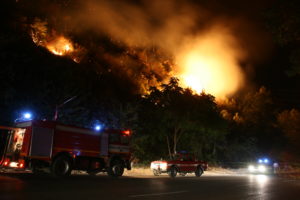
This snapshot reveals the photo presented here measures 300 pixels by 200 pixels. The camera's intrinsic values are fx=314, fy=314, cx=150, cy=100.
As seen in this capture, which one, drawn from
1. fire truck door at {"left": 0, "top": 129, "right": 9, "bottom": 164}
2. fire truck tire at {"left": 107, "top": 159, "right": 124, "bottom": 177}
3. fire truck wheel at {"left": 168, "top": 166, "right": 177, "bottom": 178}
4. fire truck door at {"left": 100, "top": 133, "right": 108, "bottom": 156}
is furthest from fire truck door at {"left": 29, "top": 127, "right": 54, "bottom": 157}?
fire truck wheel at {"left": 168, "top": 166, "right": 177, "bottom": 178}

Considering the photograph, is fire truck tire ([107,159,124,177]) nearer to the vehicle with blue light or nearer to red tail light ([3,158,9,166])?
red tail light ([3,158,9,166])

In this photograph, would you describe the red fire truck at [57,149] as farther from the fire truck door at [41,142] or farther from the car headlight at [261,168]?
the car headlight at [261,168]

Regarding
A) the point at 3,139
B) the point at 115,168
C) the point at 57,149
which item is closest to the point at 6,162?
the point at 3,139

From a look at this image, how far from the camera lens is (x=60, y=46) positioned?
61.5 meters

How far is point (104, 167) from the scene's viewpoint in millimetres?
20125

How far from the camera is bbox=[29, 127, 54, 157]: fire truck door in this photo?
16656 millimetres

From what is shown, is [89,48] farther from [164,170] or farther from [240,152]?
[164,170]

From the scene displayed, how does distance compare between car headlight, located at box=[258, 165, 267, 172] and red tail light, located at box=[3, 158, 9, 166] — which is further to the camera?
car headlight, located at box=[258, 165, 267, 172]

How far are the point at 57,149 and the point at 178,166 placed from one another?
9.11 m

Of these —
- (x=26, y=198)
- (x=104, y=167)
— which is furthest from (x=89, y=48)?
(x=26, y=198)

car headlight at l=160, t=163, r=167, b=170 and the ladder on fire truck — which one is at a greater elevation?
the ladder on fire truck

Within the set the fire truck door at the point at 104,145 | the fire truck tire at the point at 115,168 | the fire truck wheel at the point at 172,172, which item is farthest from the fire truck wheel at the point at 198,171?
the fire truck door at the point at 104,145

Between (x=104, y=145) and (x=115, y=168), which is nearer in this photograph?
(x=104, y=145)

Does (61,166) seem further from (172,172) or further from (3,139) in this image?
(172,172)
